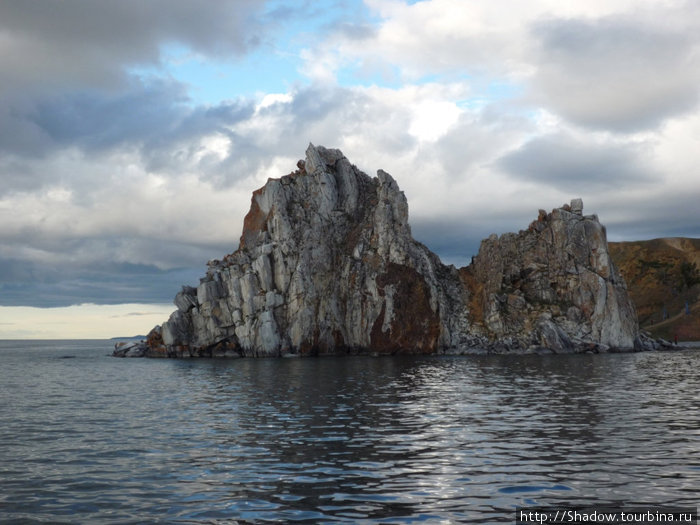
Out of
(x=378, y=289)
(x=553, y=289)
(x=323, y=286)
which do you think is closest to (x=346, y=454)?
(x=378, y=289)

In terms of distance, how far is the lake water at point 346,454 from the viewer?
18.6 meters

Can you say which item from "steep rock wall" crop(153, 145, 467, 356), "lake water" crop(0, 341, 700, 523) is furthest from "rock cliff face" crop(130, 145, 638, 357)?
"lake water" crop(0, 341, 700, 523)

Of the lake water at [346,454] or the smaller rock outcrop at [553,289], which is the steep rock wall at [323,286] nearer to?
the smaller rock outcrop at [553,289]

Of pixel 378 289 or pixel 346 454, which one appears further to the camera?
pixel 378 289

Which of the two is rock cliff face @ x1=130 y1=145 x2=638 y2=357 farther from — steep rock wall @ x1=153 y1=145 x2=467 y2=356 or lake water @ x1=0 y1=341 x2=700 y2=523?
lake water @ x1=0 y1=341 x2=700 y2=523

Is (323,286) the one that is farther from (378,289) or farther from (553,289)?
(553,289)

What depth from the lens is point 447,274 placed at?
508 feet

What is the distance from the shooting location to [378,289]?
138m

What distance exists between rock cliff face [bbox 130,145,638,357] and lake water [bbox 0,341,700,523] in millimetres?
82686

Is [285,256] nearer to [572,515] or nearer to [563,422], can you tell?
[563,422]

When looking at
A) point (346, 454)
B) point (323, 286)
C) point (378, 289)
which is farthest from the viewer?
point (323, 286)

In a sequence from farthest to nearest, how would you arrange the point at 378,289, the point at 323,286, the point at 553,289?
the point at 553,289
the point at 323,286
the point at 378,289

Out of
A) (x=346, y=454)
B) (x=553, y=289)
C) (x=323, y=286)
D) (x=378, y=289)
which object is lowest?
(x=346, y=454)

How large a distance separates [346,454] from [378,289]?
112 metres
